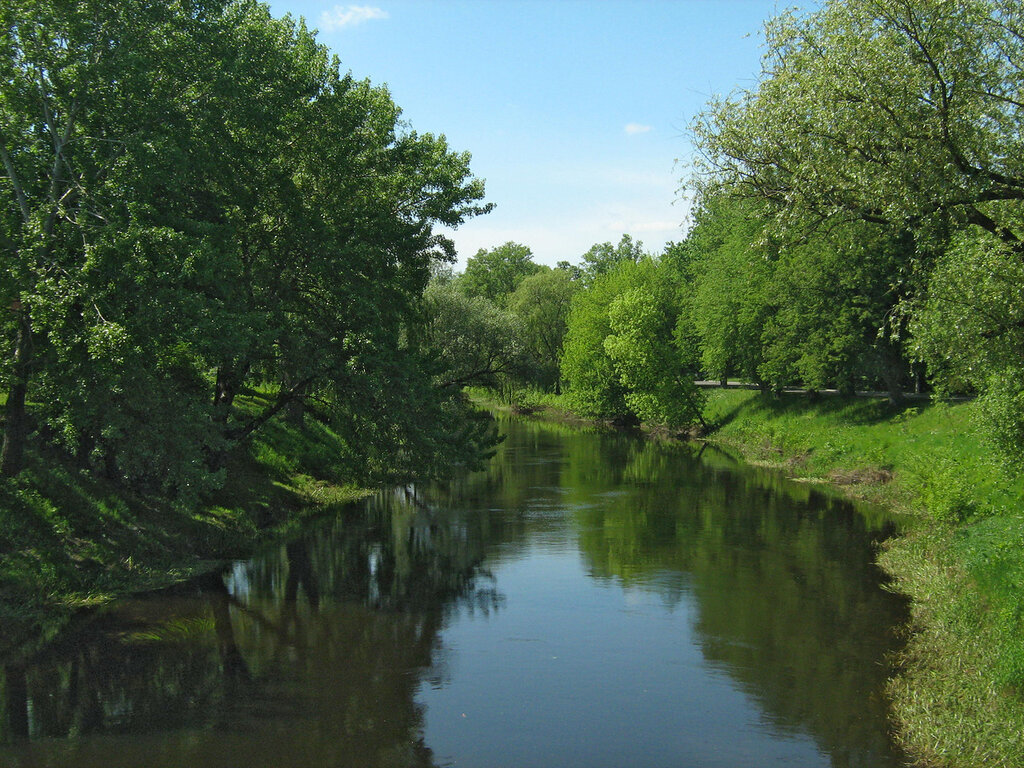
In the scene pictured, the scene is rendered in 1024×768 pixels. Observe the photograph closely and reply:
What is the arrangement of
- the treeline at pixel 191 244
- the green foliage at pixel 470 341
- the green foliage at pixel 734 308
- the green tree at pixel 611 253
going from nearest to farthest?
the treeline at pixel 191 244
the green foliage at pixel 470 341
the green foliage at pixel 734 308
the green tree at pixel 611 253

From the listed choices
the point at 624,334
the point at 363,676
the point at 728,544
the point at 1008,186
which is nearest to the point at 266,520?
the point at 363,676

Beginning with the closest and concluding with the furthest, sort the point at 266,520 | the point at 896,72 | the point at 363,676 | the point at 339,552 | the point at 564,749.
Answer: the point at 564,749, the point at 896,72, the point at 363,676, the point at 339,552, the point at 266,520

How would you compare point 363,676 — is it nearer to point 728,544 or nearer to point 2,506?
point 2,506

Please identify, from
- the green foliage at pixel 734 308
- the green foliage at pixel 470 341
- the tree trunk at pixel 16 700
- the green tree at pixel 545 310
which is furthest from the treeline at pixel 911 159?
the green tree at pixel 545 310

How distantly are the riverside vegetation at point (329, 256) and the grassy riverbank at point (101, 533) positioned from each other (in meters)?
0.09

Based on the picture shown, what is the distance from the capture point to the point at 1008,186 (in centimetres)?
1342

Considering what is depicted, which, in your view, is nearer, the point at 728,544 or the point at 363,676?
the point at 363,676

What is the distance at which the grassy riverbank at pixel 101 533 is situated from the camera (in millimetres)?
16688

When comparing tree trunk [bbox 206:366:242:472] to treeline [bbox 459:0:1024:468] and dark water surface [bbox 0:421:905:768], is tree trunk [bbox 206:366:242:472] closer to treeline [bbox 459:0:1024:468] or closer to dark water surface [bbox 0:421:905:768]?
dark water surface [bbox 0:421:905:768]

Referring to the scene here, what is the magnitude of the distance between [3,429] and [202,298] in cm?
707

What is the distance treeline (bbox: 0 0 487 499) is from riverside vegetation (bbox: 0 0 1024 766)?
0.08 meters

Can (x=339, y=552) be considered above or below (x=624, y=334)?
below

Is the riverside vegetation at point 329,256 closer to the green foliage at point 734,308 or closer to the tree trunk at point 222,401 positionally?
the tree trunk at point 222,401

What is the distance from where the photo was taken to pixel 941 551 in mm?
20469
